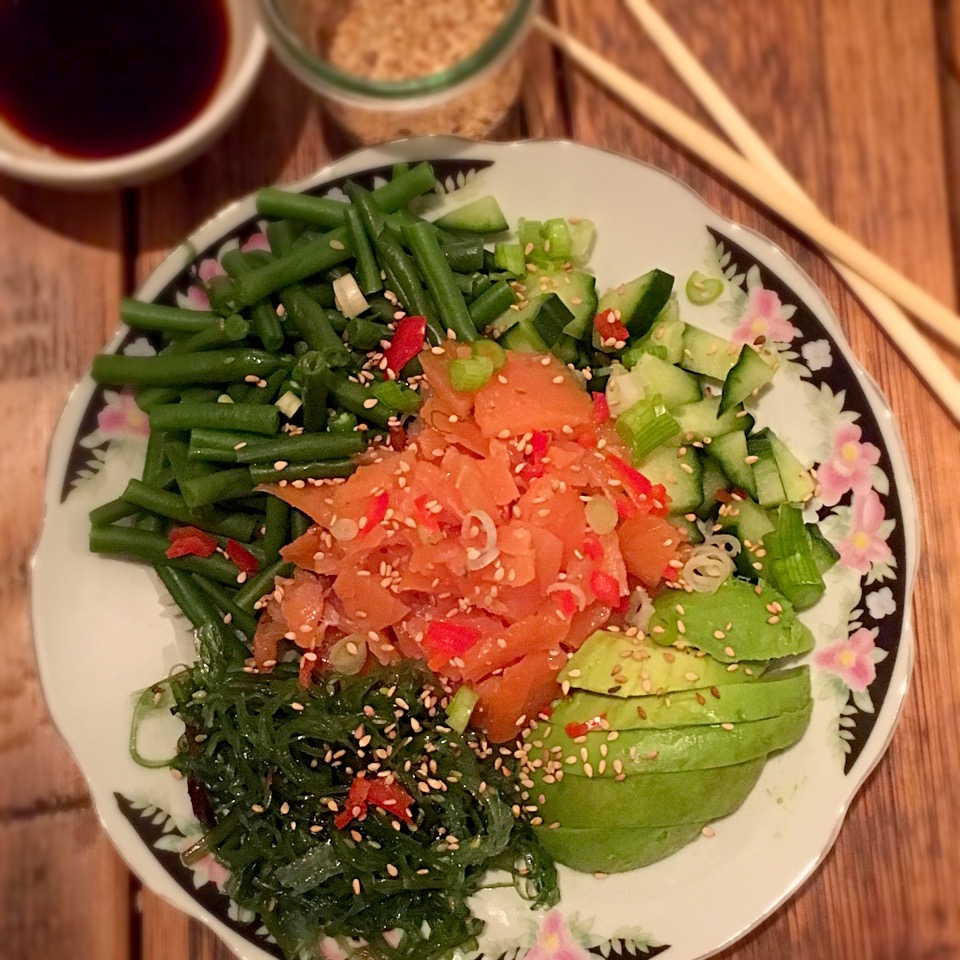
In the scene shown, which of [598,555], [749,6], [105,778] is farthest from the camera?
[749,6]

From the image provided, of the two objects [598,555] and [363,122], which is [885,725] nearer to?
[598,555]

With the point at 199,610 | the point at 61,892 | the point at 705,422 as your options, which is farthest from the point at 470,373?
the point at 61,892

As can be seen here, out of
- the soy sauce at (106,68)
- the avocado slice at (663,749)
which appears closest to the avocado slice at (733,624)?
the avocado slice at (663,749)

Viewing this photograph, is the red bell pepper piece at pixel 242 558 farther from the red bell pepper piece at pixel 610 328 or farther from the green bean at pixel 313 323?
the red bell pepper piece at pixel 610 328

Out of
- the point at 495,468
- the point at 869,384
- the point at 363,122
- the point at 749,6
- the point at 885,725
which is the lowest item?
the point at 885,725

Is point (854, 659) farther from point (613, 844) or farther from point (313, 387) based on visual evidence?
point (313, 387)

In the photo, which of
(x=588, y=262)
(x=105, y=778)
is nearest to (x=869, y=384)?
(x=588, y=262)
